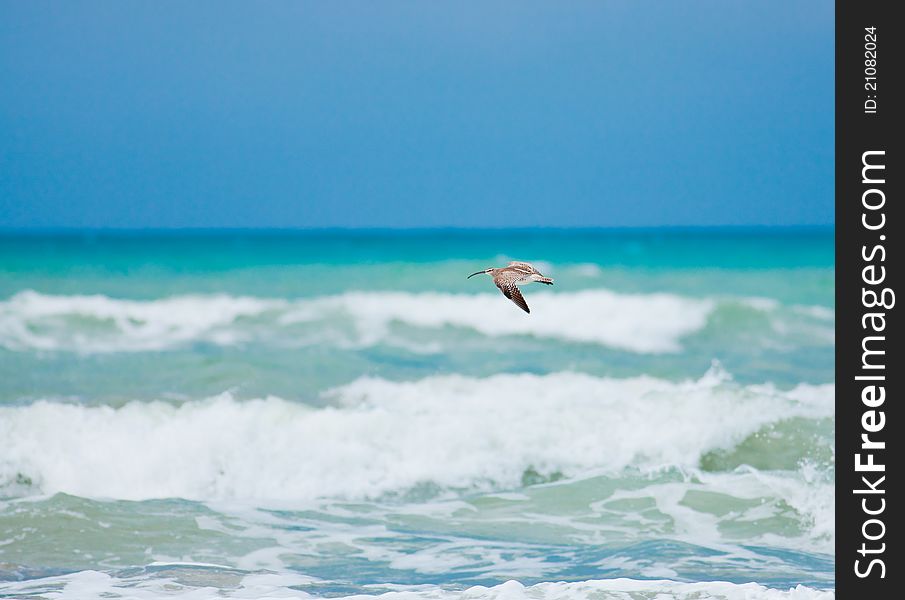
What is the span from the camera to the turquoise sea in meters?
6.69

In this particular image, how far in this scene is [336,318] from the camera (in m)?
17.5

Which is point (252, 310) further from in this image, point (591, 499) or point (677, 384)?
point (591, 499)

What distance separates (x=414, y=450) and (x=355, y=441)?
61cm

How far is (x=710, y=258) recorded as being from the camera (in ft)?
110

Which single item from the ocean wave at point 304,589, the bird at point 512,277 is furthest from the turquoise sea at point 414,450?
the bird at point 512,277

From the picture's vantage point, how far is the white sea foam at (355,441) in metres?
8.88

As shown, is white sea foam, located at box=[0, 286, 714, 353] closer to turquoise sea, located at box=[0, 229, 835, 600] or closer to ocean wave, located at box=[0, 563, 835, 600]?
turquoise sea, located at box=[0, 229, 835, 600]

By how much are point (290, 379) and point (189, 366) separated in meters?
1.38

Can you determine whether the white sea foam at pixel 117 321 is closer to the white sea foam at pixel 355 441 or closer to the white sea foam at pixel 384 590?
the white sea foam at pixel 355 441

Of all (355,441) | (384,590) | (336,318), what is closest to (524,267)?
(384,590)

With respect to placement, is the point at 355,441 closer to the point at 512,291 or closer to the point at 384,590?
the point at 384,590

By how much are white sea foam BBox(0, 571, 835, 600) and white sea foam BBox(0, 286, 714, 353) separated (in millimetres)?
8620

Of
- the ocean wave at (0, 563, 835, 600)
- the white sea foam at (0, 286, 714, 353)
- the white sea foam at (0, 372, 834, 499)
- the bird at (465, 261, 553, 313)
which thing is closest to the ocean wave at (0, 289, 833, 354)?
the white sea foam at (0, 286, 714, 353)

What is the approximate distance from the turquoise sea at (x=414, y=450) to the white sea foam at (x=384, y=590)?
2 cm
